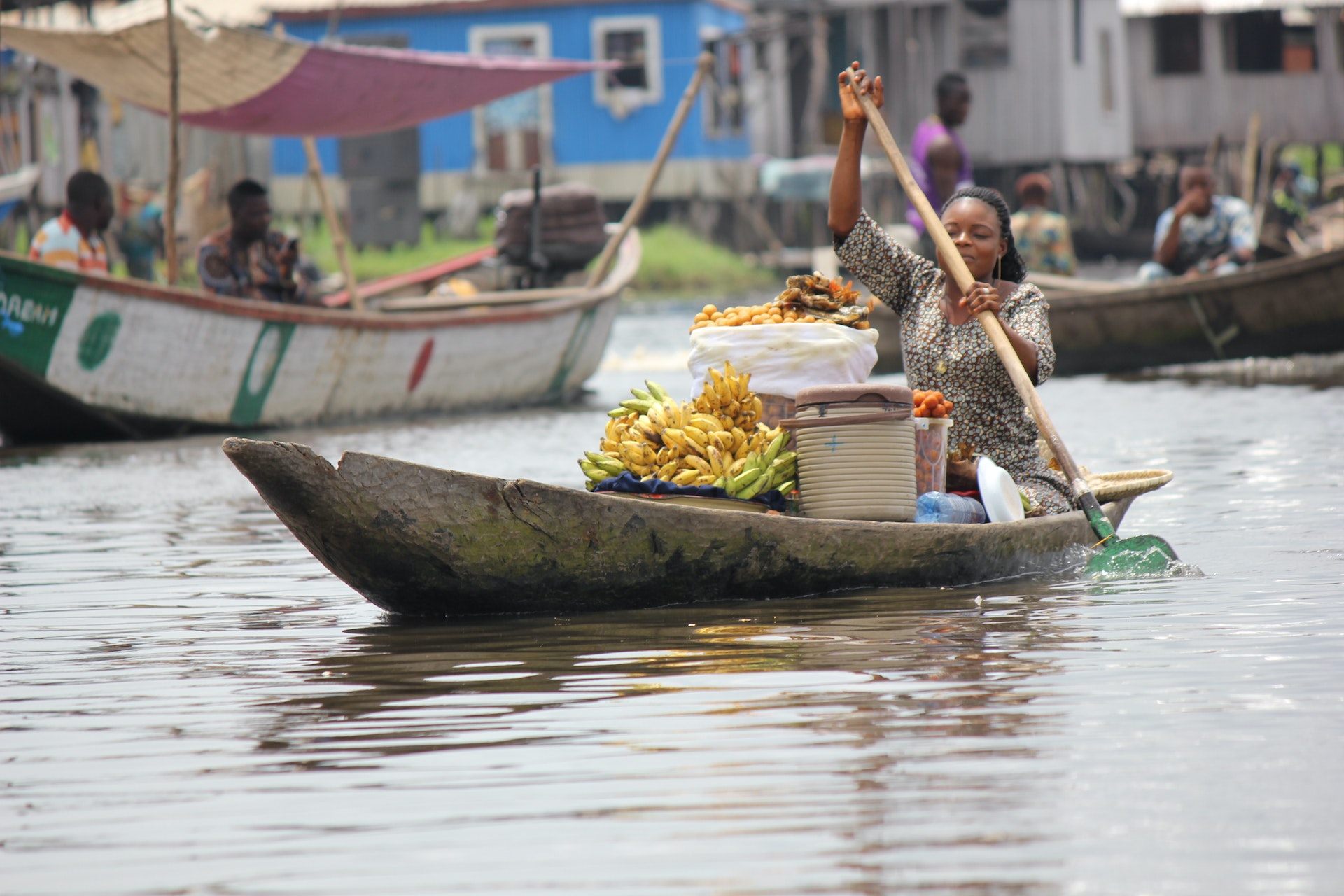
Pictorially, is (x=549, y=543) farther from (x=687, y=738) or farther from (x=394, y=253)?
(x=394, y=253)

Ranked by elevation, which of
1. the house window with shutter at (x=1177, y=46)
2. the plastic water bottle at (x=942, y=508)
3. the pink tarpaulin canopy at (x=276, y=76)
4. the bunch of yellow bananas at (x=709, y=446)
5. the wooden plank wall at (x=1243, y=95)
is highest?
the house window with shutter at (x=1177, y=46)

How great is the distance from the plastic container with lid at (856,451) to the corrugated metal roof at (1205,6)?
81.3ft

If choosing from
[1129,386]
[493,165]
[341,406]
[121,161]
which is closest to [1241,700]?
[341,406]

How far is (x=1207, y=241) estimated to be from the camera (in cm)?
1465

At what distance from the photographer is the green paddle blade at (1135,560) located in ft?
18.8

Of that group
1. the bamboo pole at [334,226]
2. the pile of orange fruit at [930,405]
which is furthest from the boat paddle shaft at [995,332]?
the bamboo pole at [334,226]

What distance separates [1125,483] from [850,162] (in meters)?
1.59

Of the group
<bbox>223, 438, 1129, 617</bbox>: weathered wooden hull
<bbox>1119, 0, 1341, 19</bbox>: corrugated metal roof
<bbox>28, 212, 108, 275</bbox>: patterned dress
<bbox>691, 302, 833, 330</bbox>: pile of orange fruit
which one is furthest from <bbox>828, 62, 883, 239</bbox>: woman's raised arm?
<bbox>1119, 0, 1341, 19</bbox>: corrugated metal roof

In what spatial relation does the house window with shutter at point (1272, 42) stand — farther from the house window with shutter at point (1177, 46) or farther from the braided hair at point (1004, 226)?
the braided hair at point (1004, 226)

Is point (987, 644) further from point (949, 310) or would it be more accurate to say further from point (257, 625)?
point (257, 625)

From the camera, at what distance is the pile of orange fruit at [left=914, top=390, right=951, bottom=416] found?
5.56 metres

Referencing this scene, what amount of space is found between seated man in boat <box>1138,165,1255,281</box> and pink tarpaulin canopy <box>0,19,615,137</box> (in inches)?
191

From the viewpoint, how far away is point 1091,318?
14.2 meters

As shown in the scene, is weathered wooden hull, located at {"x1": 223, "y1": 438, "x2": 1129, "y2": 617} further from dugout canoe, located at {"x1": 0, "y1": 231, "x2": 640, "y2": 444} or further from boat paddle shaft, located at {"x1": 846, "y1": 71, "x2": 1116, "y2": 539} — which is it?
dugout canoe, located at {"x1": 0, "y1": 231, "x2": 640, "y2": 444}
